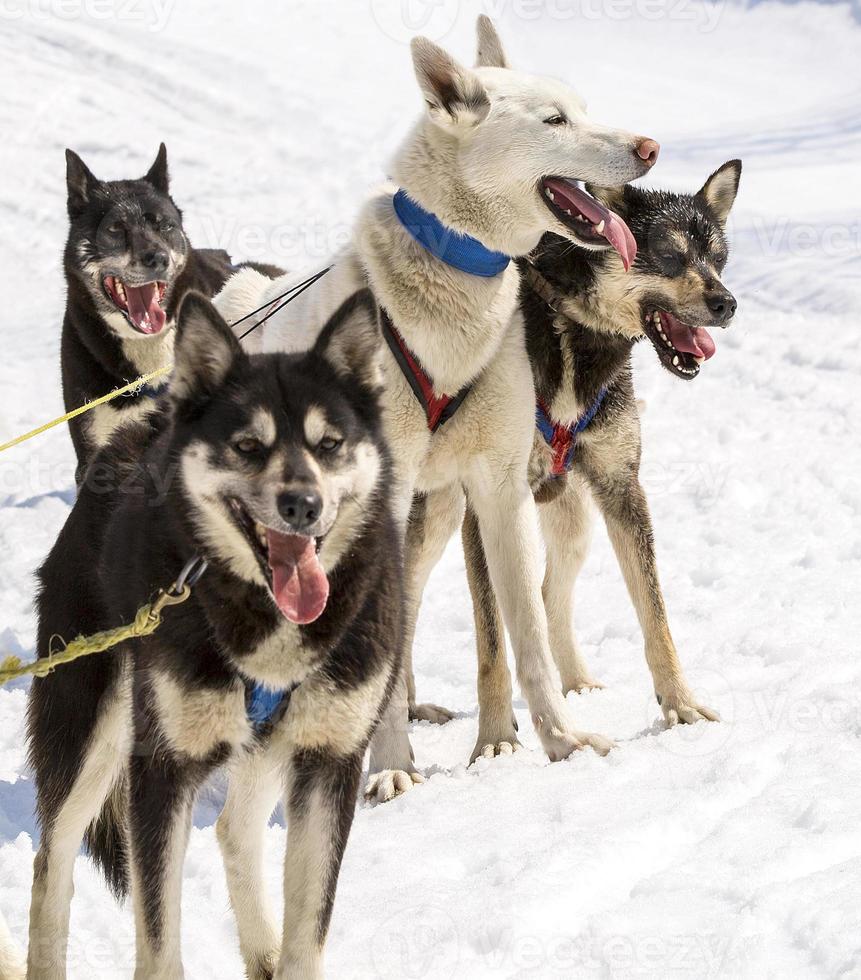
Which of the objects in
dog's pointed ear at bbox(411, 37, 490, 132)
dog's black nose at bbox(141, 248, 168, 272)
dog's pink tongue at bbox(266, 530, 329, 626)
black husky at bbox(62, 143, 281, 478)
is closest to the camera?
dog's pink tongue at bbox(266, 530, 329, 626)

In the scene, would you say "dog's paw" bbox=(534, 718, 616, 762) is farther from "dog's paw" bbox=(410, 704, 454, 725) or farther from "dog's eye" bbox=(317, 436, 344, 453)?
"dog's eye" bbox=(317, 436, 344, 453)

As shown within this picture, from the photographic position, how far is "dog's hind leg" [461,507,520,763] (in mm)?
4195

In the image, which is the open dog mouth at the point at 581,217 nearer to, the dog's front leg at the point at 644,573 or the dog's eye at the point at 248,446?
the dog's front leg at the point at 644,573

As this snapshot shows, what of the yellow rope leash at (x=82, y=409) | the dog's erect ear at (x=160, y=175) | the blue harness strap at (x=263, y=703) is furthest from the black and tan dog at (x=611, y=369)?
the dog's erect ear at (x=160, y=175)

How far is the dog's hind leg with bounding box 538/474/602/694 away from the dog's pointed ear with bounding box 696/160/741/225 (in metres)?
1.14

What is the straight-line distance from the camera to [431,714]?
4.74 metres

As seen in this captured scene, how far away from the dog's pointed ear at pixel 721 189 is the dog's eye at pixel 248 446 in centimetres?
248

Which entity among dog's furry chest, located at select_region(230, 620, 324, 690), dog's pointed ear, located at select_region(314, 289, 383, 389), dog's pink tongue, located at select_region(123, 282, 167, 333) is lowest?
dog's pink tongue, located at select_region(123, 282, 167, 333)

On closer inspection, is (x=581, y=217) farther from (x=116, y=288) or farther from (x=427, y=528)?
(x=116, y=288)

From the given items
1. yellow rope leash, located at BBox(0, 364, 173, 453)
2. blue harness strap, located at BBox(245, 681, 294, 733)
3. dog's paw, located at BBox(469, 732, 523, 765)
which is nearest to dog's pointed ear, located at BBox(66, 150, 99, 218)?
yellow rope leash, located at BBox(0, 364, 173, 453)

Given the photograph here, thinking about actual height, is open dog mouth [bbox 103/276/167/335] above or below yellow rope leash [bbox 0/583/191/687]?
below

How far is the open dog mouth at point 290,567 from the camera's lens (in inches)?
96.7

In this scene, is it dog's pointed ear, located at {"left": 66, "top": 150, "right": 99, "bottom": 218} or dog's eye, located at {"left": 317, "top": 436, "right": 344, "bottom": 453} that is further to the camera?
dog's pointed ear, located at {"left": 66, "top": 150, "right": 99, "bottom": 218}

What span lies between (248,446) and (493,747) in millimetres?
1929
